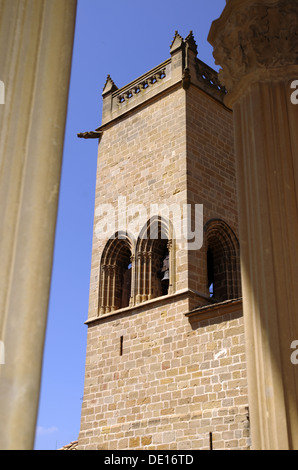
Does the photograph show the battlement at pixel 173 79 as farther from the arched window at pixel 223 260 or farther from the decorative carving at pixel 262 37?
the decorative carving at pixel 262 37

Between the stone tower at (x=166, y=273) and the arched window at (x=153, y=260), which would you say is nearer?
the stone tower at (x=166, y=273)

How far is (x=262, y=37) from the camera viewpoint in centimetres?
436

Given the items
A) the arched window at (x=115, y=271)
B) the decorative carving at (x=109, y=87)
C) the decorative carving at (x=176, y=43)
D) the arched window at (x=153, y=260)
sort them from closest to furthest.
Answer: the arched window at (x=153, y=260)
the arched window at (x=115, y=271)
the decorative carving at (x=176, y=43)
the decorative carving at (x=109, y=87)

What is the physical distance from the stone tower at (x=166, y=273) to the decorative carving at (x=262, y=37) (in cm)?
766

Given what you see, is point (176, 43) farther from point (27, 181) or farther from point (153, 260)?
point (27, 181)

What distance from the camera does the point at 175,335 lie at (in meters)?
13.1

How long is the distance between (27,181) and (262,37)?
2745mm

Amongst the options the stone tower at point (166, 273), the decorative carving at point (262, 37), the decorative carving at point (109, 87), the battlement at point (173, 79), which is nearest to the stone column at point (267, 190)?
the decorative carving at point (262, 37)

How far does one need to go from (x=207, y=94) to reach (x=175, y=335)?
6.99 meters

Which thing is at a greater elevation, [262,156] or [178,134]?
[178,134]

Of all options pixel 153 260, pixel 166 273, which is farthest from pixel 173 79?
pixel 166 273

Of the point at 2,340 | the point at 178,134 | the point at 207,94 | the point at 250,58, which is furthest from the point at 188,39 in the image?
the point at 2,340

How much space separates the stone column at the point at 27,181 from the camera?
1968mm
